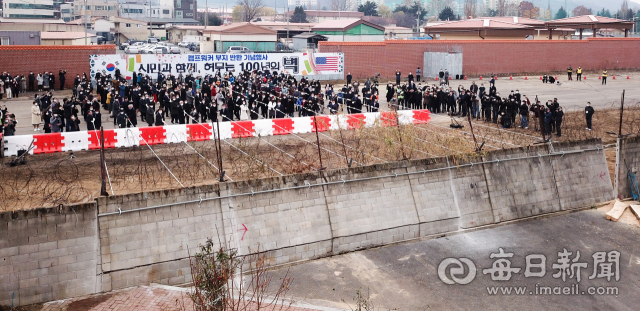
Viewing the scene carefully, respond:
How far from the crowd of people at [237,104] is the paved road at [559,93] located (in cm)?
108

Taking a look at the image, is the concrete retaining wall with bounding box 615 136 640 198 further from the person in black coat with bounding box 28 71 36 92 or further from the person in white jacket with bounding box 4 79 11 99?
the person in black coat with bounding box 28 71 36 92

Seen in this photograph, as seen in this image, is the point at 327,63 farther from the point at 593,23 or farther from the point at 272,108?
the point at 593,23

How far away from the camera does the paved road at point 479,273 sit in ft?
42.7

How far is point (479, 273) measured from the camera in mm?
14234

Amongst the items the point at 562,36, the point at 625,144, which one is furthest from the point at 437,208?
the point at 562,36

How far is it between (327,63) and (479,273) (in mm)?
28591

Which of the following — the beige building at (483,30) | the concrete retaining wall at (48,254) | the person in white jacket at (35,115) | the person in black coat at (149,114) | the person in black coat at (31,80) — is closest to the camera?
the concrete retaining wall at (48,254)

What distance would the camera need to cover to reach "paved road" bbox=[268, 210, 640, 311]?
13.0 meters

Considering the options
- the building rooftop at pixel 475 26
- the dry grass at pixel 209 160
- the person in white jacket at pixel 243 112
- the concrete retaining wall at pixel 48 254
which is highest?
the building rooftop at pixel 475 26

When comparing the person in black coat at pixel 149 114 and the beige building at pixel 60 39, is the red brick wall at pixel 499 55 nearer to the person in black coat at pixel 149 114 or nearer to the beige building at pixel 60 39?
the person in black coat at pixel 149 114

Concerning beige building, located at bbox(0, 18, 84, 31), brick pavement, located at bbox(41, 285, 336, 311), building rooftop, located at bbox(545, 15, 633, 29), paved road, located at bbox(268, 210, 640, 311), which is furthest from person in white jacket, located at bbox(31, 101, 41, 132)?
building rooftop, located at bbox(545, 15, 633, 29)

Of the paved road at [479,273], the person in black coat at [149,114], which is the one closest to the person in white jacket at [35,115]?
the person in black coat at [149,114]

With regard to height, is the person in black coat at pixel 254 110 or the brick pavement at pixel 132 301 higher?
the person in black coat at pixel 254 110

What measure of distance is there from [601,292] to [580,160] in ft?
21.7
